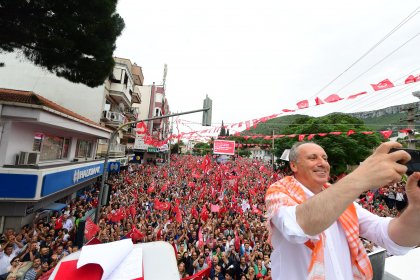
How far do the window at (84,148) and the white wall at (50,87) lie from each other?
7.95 ft

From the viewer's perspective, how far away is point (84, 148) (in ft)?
59.5

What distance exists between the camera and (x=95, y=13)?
278 inches

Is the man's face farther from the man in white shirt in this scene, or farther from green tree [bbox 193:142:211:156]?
green tree [bbox 193:142:211:156]

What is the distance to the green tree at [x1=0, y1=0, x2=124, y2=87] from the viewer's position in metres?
6.38

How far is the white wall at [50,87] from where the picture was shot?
16422 mm

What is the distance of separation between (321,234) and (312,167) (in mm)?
472

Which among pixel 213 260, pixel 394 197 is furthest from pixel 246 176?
pixel 213 260

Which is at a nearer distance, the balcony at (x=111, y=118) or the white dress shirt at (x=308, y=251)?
the white dress shirt at (x=308, y=251)

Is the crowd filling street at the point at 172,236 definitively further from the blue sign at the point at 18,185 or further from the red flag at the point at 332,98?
the red flag at the point at 332,98

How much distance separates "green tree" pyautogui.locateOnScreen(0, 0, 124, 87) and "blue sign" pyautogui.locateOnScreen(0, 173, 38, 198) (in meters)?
4.35

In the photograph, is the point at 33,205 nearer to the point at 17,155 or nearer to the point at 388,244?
the point at 17,155

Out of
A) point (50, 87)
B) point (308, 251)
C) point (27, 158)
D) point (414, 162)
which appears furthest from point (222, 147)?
point (414, 162)

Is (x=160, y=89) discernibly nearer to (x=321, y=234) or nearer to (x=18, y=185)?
(x=18, y=185)

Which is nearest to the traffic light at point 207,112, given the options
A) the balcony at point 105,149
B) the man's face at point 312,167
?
the man's face at point 312,167
